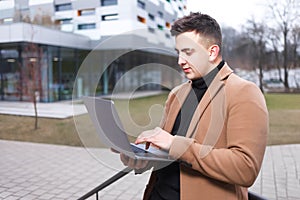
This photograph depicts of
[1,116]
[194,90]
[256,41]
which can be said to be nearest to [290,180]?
[194,90]

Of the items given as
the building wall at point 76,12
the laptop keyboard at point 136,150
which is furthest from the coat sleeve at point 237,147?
the building wall at point 76,12

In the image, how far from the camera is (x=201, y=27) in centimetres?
100

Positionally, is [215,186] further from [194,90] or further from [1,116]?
[1,116]

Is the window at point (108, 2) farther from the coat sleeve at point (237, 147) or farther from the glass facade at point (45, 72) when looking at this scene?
the coat sleeve at point (237, 147)

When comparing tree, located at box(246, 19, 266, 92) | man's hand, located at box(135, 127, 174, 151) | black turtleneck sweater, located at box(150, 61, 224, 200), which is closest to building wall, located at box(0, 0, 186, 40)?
tree, located at box(246, 19, 266, 92)

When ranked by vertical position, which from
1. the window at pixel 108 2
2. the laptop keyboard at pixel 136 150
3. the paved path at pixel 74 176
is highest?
the window at pixel 108 2

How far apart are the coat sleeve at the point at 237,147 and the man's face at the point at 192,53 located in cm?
16

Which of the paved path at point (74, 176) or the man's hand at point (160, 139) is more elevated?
the man's hand at point (160, 139)

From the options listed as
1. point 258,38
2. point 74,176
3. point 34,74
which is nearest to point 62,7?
point 34,74

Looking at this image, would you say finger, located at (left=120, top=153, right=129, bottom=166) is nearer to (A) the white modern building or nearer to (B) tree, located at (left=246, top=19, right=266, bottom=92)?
(A) the white modern building

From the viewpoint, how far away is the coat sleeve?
902 mm

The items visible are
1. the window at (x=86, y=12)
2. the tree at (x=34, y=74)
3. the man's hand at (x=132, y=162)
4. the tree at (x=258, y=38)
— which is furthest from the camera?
the tree at (x=258, y=38)

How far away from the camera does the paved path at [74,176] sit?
3732 millimetres

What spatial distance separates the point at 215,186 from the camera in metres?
1.04
